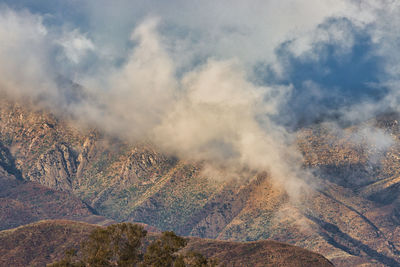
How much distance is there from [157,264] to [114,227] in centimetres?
1955

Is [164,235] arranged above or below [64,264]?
above

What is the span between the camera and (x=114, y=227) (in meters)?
154

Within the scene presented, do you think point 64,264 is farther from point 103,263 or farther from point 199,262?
point 199,262

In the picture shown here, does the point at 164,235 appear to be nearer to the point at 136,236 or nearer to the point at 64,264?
the point at 136,236

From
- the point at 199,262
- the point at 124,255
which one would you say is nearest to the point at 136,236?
the point at 124,255

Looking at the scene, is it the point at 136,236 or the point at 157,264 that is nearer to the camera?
the point at 157,264

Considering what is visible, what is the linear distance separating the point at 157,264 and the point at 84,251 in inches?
910

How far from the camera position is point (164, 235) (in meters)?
154

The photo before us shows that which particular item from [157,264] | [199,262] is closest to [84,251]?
[157,264]

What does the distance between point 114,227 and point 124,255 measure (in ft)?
31.6

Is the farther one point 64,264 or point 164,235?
point 164,235

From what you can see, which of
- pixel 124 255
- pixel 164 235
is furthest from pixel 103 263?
pixel 164 235

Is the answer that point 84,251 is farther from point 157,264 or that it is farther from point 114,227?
point 157,264

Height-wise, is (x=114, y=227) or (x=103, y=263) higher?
(x=114, y=227)
